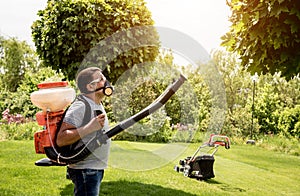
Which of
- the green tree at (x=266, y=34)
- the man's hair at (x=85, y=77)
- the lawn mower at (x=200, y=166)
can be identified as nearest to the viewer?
the man's hair at (x=85, y=77)

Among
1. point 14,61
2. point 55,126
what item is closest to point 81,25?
point 55,126

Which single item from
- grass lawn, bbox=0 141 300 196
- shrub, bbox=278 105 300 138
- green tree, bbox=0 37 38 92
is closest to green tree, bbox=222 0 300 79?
grass lawn, bbox=0 141 300 196

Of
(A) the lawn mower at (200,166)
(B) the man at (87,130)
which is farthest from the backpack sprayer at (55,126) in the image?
(A) the lawn mower at (200,166)

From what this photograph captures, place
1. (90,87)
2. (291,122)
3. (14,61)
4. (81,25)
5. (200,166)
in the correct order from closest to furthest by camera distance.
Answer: (90,87) → (81,25) → (200,166) → (291,122) → (14,61)

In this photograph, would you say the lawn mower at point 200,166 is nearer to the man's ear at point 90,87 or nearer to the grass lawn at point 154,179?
the grass lawn at point 154,179

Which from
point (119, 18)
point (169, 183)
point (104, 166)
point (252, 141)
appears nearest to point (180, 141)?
A: point (104, 166)

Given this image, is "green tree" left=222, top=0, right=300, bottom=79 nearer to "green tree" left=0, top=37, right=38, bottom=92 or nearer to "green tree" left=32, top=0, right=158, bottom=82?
"green tree" left=32, top=0, right=158, bottom=82

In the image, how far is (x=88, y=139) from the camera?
183 centimetres

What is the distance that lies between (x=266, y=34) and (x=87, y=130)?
1.82 m

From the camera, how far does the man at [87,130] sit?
5.92ft

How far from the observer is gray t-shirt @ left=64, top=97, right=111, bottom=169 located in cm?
186

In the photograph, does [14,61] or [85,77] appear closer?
[85,77]

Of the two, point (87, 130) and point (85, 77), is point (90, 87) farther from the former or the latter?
point (87, 130)

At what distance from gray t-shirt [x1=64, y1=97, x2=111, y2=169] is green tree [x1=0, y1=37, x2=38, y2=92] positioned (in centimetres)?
1900
